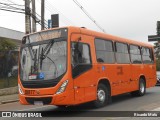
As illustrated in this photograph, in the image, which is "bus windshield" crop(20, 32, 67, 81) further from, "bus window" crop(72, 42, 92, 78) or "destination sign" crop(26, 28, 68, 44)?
"bus window" crop(72, 42, 92, 78)

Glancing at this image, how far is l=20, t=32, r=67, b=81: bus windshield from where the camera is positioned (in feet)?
39.8

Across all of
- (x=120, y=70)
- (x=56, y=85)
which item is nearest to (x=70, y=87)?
(x=56, y=85)

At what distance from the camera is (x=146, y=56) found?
1967 centimetres

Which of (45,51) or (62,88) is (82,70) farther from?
(45,51)

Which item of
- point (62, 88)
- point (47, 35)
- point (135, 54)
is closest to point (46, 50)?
point (47, 35)

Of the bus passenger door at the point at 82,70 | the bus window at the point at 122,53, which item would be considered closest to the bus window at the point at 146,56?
the bus window at the point at 122,53

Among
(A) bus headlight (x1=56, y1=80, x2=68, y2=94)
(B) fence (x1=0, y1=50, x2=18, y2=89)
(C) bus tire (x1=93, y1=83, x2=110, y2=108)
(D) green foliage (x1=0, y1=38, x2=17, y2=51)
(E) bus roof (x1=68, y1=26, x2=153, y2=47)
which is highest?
(D) green foliage (x1=0, y1=38, x2=17, y2=51)

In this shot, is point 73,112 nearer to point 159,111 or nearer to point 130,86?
point 159,111

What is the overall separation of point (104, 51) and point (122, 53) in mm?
2047

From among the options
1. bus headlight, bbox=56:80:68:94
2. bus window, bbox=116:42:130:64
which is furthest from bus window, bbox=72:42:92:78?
bus window, bbox=116:42:130:64

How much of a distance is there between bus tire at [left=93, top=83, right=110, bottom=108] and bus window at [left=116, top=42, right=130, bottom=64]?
201cm

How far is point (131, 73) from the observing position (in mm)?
17062

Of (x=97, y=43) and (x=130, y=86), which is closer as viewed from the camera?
(x=97, y=43)

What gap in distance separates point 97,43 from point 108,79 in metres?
1.58
